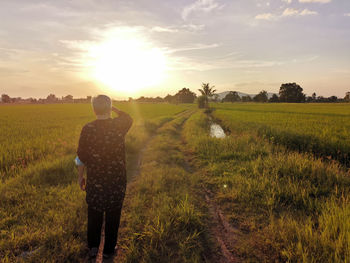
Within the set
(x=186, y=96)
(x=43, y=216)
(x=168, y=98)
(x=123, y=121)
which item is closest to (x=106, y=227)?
(x=123, y=121)

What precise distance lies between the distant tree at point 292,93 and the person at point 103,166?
370 ft

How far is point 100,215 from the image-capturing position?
252 cm

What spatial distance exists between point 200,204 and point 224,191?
0.94m

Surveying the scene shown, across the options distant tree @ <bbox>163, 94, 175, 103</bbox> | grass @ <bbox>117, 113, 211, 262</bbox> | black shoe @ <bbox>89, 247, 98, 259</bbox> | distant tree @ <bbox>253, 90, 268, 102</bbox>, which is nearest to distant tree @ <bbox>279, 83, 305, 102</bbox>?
distant tree @ <bbox>253, 90, 268, 102</bbox>

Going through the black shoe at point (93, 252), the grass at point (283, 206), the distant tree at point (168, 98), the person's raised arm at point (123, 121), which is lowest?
the black shoe at point (93, 252)

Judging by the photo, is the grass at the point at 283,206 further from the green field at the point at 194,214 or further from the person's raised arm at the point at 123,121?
the person's raised arm at the point at 123,121

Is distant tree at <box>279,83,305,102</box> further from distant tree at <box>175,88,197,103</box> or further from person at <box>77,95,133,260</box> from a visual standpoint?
person at <box>77,95,133,260</box>

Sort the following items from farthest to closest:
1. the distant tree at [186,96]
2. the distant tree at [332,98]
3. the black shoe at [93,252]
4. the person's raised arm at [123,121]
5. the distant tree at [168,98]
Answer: the distant tree at [168,98] < the distant tree at [186,96] < the distant tree at [332,98] < the black shoe at [93,252] < the person's raised arm at [123,121]

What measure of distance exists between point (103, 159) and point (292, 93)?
375 feet

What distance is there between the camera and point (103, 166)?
7.74ft

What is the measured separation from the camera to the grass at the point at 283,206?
99.7 inches

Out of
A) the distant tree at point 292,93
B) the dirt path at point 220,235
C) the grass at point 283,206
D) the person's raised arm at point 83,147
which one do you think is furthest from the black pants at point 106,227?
the distant tree at point 292,93

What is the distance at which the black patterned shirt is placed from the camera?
2.27m

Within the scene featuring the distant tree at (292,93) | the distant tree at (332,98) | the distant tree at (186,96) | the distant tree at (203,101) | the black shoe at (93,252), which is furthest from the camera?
the distant tree at (186,96)
